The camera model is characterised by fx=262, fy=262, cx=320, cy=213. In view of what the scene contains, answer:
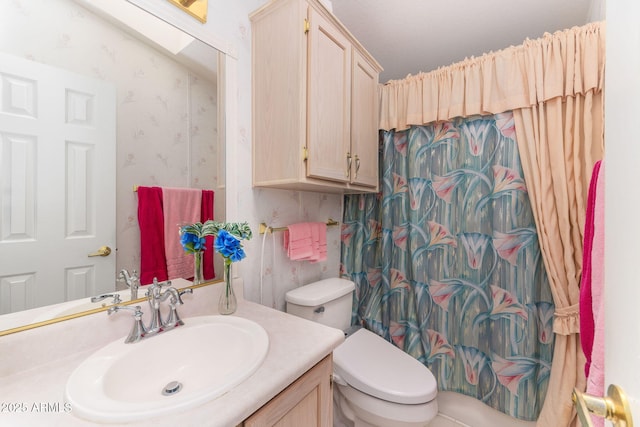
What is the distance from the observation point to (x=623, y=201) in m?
0.32

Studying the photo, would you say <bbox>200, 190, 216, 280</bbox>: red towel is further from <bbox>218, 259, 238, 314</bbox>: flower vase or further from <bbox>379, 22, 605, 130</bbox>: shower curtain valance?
<bbox>379, 22, 605, 130</bbox>: shower curtain valance

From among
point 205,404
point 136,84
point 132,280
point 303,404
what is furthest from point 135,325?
point 136,84

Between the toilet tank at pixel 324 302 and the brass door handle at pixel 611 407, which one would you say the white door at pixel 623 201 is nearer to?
the brass door handle at pixel 611 407

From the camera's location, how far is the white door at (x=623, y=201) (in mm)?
281

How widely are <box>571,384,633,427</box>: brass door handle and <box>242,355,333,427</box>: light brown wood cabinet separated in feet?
1.85

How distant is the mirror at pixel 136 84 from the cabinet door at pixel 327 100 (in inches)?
15.0

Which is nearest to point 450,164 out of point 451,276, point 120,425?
point 451,276

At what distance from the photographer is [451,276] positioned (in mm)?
1488

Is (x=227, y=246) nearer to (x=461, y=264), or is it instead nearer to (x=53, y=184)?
(x=53, y=184)

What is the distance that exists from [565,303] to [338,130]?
130 centimetres

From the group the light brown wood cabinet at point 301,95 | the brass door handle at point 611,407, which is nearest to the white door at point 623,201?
the brass door handle at point 611,407

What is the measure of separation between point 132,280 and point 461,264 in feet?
5.02

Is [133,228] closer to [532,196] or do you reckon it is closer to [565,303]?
[532,196]

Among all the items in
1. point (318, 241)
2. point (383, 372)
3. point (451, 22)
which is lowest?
point (383, 372)
